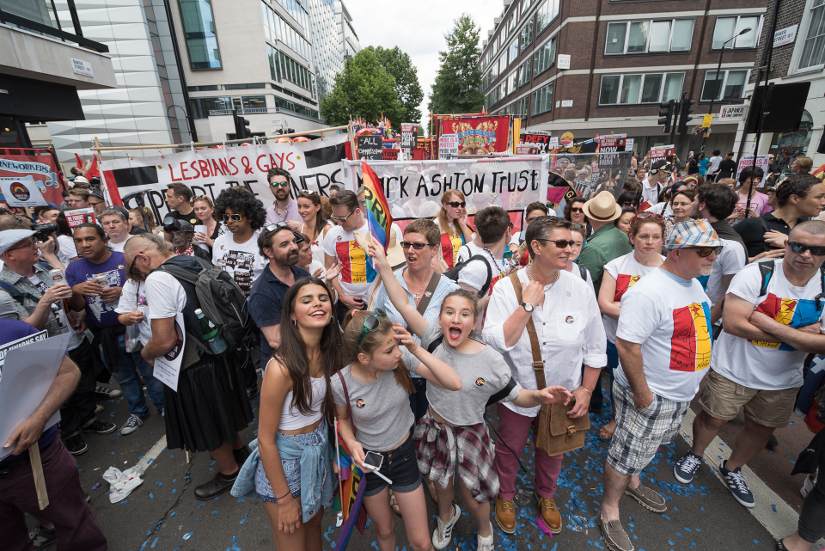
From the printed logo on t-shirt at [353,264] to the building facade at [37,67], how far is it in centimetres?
1300

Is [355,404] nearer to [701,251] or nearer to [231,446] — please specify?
[231,446]

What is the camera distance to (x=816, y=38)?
12180 mm

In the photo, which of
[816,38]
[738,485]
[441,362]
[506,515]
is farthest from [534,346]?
[816,38]

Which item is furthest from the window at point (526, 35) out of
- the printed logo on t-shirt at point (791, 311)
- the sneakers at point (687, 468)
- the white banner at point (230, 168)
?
the sneakers at point (687, 468)

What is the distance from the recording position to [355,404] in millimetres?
1953

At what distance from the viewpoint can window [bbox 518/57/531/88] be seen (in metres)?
34.7

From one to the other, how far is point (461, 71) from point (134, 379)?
52.2 metres

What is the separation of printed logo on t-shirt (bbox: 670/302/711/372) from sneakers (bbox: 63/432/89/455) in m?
5.28

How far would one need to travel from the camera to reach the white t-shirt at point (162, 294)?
7.83 ft

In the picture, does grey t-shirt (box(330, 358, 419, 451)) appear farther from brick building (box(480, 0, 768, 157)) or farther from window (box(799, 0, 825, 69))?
brick building (box(480, 0, 768, 157))

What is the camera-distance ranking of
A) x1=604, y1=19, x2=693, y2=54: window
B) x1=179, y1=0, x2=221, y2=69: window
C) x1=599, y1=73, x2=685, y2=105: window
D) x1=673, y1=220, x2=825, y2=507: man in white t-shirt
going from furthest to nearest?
x1=179, y1=0, x2=221, y2=69: window < x1=599, y1=73, x2=685, y2=105: window < x1=604, y1=19, x2=693, y2=54: window < x1=673, y1=220, x2=825, y2=507: man in white t-shirt

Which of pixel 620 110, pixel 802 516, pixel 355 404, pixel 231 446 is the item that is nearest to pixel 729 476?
pixel 802 516

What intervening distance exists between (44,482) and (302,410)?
1542 mm

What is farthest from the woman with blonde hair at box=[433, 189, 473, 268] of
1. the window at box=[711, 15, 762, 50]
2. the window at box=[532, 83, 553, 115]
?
the window at box=[711, 15, 762, 50]
